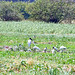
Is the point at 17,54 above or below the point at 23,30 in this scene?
above

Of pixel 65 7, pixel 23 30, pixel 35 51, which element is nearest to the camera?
pixel 35 51

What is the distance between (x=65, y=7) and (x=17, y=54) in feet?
107

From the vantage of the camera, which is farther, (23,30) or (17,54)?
(23,30)

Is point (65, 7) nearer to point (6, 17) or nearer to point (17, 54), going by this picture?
point (6, 17)

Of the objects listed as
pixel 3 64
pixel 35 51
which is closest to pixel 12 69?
pixel 3 64

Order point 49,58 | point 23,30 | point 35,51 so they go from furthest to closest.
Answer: point 23,30
point 35,51
point 49,58

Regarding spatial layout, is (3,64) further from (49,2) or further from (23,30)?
(49,2)

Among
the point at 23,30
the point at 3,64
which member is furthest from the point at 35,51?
the point at 23,30

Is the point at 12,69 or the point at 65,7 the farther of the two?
the point at 65,7

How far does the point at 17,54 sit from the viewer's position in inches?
422

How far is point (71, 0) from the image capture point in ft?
144

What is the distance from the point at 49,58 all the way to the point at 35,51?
188 cm

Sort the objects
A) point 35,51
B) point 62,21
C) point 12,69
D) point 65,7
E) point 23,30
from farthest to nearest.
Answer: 1. point 62,21
2. point 65,7
3. point 23,30
4. point 35,51
5. point 12,69

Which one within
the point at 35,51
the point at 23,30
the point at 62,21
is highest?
the point at 35,51
